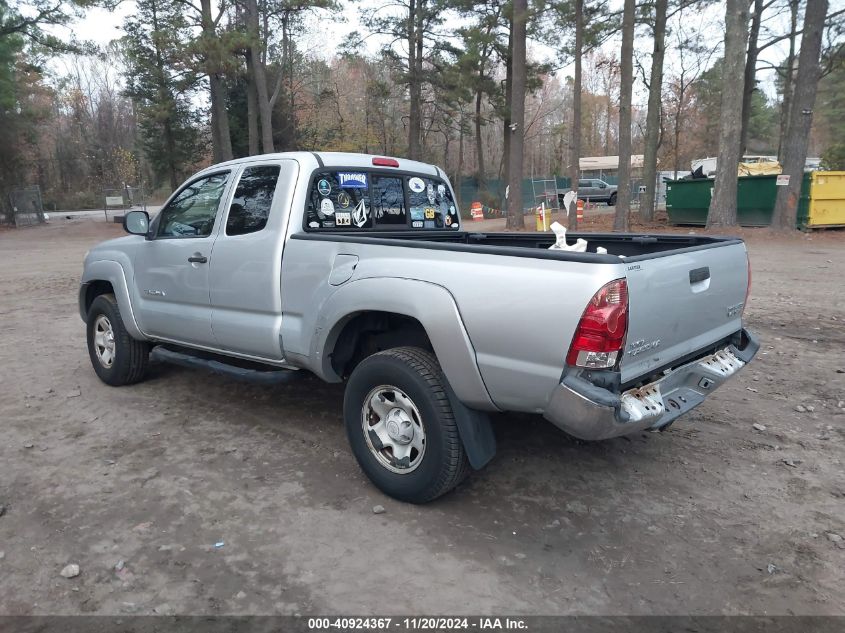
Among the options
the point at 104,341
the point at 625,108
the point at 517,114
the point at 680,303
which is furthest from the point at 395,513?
the point at 517,114

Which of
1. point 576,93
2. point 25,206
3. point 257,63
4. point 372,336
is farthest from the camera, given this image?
point 25,206

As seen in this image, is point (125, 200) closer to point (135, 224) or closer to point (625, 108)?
point (625, 108)

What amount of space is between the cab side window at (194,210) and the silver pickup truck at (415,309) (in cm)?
2

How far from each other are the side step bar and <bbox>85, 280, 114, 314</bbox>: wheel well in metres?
1.11

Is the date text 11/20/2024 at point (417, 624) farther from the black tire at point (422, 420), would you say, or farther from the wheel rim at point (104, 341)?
the wheel rim at point (104, 341)

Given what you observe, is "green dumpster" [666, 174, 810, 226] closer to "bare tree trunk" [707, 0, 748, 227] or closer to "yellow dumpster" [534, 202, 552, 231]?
"bare tree trunk" [707, 0, 748, 227]

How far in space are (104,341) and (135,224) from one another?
1.27 meters

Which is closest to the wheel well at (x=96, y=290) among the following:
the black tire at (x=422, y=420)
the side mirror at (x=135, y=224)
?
the side mirror at (x=135, y=224)

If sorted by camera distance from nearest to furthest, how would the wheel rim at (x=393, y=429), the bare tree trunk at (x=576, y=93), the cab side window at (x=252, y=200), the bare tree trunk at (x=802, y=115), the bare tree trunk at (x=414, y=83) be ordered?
the wheel rim at (x=393, y=429) → the cab side window at (x=252, y=200) → the bare tree trunk at (x=802, y=115) → the bare tree trunk at (x=576, y=93) → the bare tree trunk at (x=414, y=83)

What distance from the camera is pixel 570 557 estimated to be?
2941 mm

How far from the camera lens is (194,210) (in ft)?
15.7

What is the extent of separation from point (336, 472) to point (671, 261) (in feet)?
7.62

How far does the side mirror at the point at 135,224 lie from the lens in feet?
16.4

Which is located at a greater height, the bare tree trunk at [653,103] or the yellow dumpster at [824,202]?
the bare tree trunk at [653,103]
